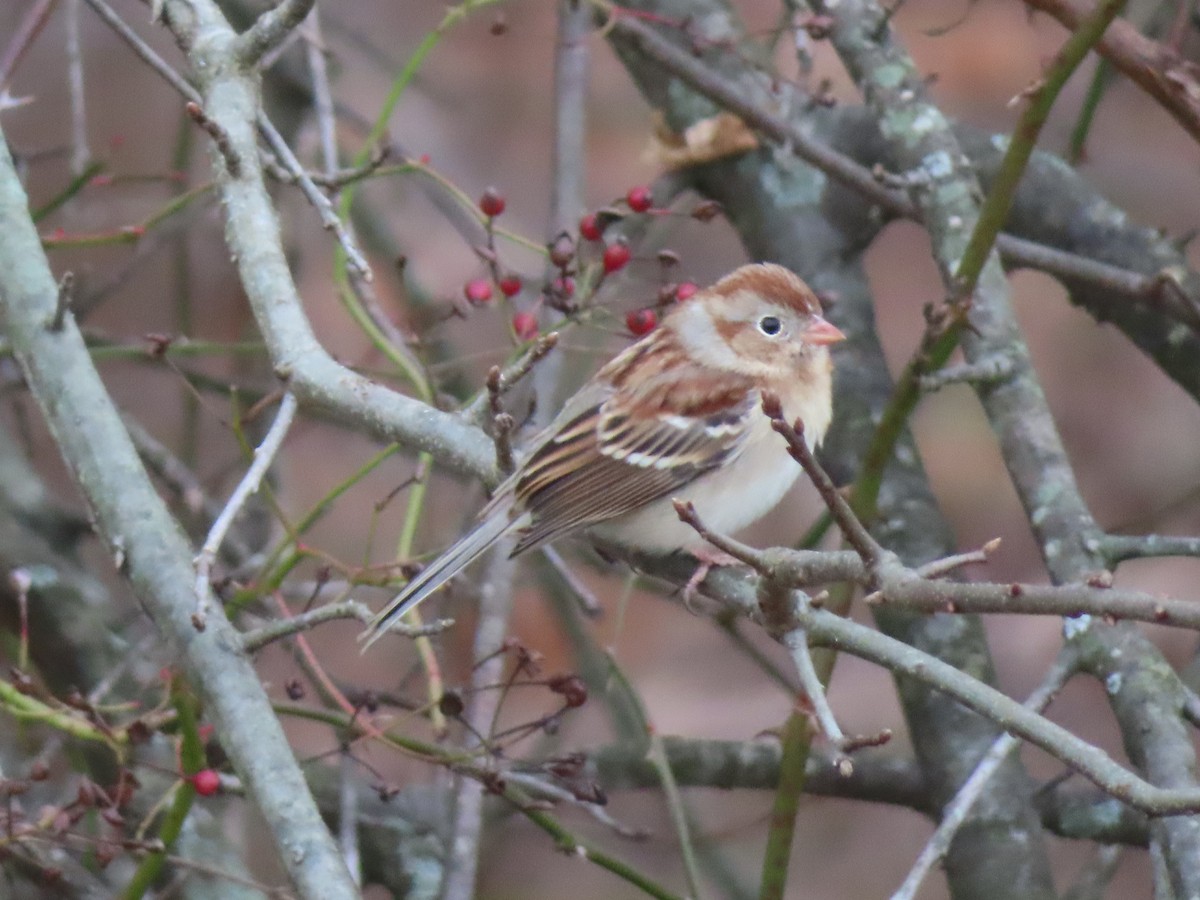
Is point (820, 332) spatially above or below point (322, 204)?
→ above

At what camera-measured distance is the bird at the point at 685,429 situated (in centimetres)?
314

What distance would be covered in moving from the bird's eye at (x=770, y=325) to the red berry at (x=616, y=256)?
618 millimetres

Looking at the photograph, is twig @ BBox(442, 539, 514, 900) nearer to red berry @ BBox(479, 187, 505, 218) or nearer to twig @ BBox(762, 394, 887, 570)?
red berry @ BBox(479, 187, 505, 218)

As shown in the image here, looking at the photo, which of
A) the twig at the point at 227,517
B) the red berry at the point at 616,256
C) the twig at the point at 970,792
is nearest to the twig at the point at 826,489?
the twig at the point at 970,792

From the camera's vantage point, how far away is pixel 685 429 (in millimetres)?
3465

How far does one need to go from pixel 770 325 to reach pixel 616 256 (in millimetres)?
675

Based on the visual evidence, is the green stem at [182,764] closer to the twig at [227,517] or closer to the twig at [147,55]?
the twig at [227,517]

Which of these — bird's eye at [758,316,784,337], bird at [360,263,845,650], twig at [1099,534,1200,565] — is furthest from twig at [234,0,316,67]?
twig at [1099,534,1200,565]

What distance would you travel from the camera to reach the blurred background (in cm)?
573

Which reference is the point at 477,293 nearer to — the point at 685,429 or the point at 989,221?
the point at 685,429

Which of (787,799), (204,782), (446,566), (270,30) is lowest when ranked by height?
(204,782)

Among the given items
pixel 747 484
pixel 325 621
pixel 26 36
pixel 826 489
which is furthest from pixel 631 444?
pixel 826 489

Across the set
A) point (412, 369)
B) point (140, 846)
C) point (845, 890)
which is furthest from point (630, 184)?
point (140, 846)

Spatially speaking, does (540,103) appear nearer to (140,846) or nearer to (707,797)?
(707,797)
